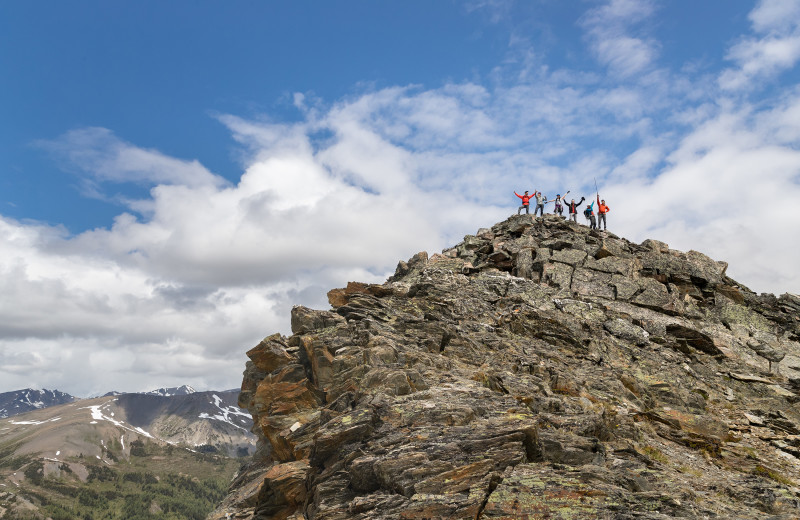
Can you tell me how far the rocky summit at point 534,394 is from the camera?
1884 cm

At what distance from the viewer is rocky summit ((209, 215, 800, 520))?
18.8m

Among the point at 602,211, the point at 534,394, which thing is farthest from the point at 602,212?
the point at 534,394

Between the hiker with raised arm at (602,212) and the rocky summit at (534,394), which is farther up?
the hiker with raised arm at (602,212)

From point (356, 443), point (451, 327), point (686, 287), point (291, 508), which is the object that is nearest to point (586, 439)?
point (356, 443)

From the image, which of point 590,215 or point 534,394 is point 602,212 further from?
point 534,394

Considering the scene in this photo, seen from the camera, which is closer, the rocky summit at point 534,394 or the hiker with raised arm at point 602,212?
the rocky summit at point 534,394

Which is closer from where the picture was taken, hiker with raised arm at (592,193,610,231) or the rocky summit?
the rocky summit

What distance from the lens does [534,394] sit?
28.4 m

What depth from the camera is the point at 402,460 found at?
778 inches

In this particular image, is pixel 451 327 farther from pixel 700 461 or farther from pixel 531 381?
pixel 700 461

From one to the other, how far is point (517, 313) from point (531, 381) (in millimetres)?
13363

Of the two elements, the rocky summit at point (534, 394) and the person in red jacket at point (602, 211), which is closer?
the rocky summit at point (534, 394)

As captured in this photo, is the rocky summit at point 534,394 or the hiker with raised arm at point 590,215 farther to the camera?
the hiker with raised arm at point 590,215

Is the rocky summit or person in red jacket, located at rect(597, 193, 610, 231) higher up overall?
person in red jacket, located at rect(597, 193, 610, 231)
